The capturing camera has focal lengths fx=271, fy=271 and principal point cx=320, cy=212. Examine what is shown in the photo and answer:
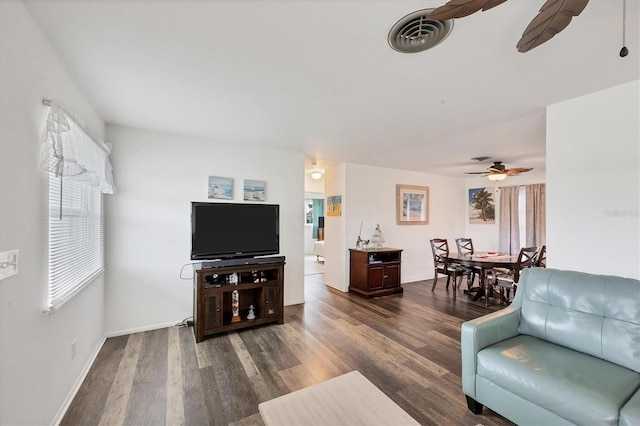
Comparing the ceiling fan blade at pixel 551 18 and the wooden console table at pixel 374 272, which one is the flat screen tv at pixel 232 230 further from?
the ceiling fan blade at pixel 551 18

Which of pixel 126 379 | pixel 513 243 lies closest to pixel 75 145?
pixel 126 379

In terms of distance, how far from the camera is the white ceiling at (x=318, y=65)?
1.42m

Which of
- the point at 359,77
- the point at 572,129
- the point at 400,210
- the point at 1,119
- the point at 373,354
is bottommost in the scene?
the point at 373,354

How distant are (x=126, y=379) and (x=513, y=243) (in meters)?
7.10

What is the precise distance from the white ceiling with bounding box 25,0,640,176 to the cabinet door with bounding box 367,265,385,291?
2470 millimetres

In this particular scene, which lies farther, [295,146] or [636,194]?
[295,146]

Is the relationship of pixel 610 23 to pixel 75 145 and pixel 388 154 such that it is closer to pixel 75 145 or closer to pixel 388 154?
pixel 388 154

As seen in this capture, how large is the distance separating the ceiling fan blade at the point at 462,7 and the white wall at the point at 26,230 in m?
1.94

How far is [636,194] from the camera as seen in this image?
2.08 meters

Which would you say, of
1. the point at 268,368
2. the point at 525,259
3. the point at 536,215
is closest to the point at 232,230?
the point at 268,368

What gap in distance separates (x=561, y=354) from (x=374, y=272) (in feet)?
10.1

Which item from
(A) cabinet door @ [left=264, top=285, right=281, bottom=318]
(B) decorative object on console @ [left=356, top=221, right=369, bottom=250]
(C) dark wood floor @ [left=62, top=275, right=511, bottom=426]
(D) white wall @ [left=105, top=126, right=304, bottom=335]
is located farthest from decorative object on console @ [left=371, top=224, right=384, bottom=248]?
(D) white wall @ [left=105, top=126, right=304, bottom=335]

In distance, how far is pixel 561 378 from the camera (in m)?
1.49

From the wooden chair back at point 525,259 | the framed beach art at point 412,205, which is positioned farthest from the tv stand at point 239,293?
the wooden chair back at point 525,259
